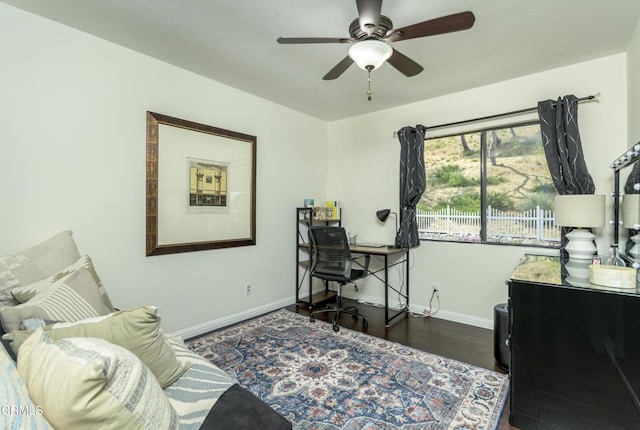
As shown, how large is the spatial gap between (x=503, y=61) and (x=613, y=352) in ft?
7.52

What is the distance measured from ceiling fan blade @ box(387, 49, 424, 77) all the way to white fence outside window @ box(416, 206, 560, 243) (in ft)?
6.04

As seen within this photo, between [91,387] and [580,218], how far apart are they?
2.90 m

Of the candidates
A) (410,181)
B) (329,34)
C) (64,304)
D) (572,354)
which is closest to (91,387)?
(64,304)

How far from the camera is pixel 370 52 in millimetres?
1742

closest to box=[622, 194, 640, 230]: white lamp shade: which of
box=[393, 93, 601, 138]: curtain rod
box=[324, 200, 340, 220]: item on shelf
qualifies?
box=[393, 93, 601, 138]: curtain rod

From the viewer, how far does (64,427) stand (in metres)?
0.64

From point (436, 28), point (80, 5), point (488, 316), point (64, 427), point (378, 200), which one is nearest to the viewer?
point (64, 427)

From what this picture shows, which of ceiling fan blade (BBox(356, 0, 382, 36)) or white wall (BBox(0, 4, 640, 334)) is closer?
ceiling fan blade (BBox(356, 0, 382, 36))

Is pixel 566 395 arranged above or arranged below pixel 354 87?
below

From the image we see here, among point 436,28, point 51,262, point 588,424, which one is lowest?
point 588,424

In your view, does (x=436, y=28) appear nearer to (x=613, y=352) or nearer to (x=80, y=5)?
(x=613, y=352)

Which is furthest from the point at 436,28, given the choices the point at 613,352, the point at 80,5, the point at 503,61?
the point at 80,5

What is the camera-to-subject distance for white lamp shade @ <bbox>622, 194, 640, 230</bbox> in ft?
6.09

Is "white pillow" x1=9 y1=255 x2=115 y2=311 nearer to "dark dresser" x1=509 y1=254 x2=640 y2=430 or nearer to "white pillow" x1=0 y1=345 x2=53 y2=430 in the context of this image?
"white pillow" x1=0 y1=345 x2=53 y2=430
